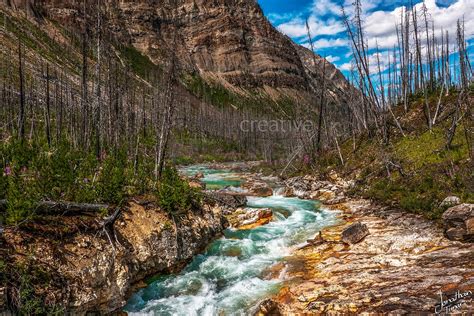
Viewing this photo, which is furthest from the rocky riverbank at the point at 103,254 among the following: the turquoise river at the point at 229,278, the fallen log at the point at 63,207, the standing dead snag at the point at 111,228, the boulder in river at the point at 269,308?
the boulder in river at the point at 269,308

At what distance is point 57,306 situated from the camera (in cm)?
643

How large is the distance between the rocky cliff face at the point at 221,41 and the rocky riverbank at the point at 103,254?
134 meters

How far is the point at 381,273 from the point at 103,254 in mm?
7220

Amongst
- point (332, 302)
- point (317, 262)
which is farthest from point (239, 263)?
point (332, 302)

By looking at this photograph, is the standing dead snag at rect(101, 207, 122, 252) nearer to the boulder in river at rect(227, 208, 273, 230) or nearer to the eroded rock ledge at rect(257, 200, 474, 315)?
the eroded rock ledge at rect(257, 200, 474, 315)

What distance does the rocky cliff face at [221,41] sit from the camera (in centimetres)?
14675

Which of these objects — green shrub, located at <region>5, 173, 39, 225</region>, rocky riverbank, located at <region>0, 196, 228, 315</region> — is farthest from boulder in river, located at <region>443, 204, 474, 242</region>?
green shrub, located at <region>5, 173, 39, 225</region>

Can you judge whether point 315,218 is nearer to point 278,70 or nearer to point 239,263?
point 239,263

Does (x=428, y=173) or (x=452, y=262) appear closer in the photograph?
(x=452, y=262)

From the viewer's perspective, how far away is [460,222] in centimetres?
1034

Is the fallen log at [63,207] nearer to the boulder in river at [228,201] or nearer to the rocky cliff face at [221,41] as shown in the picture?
the boulder in river at [228,201]

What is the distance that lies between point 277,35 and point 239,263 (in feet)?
660

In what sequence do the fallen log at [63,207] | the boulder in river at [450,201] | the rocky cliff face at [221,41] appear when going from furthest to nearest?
the rocky cliff face at [221,41] < the boulder in river at [450,201] < the fallen log at [63,207]

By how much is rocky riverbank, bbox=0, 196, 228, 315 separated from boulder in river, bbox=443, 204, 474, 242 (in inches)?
332
